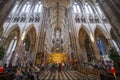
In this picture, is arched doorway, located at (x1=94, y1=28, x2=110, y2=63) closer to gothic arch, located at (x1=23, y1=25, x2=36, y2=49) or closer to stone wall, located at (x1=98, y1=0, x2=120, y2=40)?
stone wall, located at (x1=98, y1=0, x2=120, y2=40)

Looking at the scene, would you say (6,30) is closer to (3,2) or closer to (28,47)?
(28,47)

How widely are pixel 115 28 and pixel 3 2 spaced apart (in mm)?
6755

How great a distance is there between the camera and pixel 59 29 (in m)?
32.9

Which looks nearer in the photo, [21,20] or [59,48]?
[21,20]

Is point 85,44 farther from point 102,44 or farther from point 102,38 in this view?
point 102,38

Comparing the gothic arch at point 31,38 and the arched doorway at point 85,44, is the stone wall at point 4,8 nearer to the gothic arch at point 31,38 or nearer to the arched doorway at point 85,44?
the gothic arch at point 31,38

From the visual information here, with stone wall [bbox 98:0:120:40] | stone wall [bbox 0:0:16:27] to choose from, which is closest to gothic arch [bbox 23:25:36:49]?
stone wall [bbox 0:0:16:27]

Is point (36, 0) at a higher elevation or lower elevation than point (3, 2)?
higher

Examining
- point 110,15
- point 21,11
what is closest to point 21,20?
point 21,11

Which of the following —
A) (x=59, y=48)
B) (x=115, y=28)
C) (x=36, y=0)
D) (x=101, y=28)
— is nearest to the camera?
(x=115, y=28)

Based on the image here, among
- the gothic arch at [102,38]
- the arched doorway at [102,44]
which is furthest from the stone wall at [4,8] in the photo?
the gothic arch at [102,38]

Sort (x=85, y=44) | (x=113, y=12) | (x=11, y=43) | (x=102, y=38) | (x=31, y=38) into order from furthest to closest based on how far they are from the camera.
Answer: (x=85, y=44) < (x=31, y=38) < (x=102, y=38) < (x=11, y=43) < (x=113, y=12)

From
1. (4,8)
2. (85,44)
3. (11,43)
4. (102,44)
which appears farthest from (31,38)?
(102,44)

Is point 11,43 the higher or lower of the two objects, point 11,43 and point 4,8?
the higher
